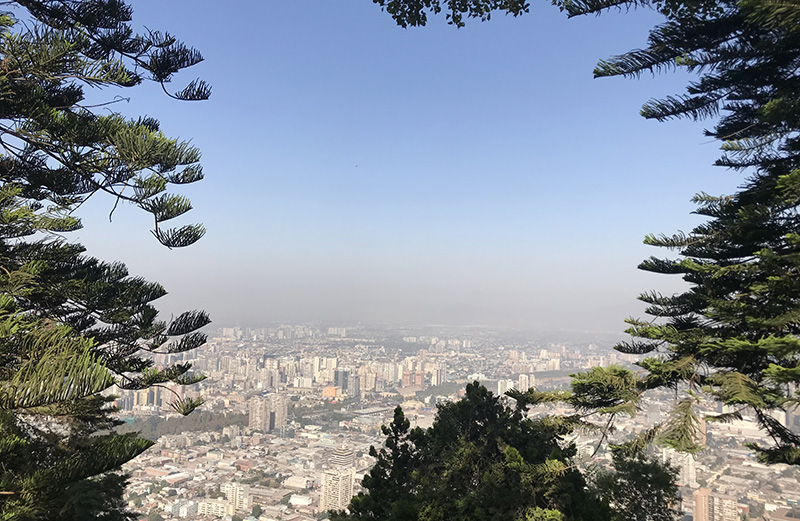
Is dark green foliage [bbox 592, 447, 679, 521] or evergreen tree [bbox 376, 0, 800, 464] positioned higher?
evergreen tree [bbox 376, 0, 800, 464]

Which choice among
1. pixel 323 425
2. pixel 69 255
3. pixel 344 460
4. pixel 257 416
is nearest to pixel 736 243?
pixel 69 255

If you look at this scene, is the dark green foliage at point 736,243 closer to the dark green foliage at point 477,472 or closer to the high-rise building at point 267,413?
the dark green foliage at point 477,472

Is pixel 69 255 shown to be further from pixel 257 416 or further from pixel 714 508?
pixel 257 416

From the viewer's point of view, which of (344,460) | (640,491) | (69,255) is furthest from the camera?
(344,460)

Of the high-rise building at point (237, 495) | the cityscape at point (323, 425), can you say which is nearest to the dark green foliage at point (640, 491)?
the cityscape at point (323, 425)

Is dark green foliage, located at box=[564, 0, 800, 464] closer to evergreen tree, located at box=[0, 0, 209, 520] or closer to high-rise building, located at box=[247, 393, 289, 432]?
evergreen tree, located at box=[0, 0, 209, 520]

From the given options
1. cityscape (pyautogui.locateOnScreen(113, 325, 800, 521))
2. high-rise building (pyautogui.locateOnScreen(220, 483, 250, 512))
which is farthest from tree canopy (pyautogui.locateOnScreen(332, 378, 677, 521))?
high-rise building (pyautogui.locateOnScreen(220, 483, 250, 512))

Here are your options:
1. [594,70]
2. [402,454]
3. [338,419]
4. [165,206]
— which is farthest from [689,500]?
[338,419]
